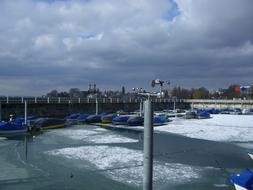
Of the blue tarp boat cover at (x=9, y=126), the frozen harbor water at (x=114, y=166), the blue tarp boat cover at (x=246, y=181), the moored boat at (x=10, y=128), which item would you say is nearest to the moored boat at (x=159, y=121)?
the moored boat at (x=10, y=128)

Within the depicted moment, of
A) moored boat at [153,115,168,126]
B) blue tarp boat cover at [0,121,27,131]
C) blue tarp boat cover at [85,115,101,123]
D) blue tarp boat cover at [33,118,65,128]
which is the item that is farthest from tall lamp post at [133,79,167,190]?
blue tarp boat cover at [85,115,101,123]

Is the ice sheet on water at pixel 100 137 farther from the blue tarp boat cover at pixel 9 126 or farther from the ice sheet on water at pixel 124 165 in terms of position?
the ice sheet on water at pixel 124 165

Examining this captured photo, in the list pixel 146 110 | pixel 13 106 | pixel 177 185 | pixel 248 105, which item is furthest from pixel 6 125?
pixel 248 105

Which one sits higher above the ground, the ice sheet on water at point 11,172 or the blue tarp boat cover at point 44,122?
the blue tarp boat cover at point 44,122

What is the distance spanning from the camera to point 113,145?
3297 centimetres

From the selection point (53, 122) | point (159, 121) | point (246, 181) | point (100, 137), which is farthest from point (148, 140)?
point (159, 121)

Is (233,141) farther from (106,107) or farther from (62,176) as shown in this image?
(106,107)

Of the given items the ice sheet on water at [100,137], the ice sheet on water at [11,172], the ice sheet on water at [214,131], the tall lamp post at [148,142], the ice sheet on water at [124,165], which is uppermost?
the tall lamp post at [148,142]

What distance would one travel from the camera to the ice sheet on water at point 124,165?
19297 mm

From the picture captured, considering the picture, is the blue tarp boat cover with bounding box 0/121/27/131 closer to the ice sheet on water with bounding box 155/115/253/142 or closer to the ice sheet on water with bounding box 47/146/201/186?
the ice sheet on water with bounding box 47/146/201/186

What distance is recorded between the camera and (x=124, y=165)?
74.9ft

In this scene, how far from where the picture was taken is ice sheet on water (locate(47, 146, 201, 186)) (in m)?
19.3

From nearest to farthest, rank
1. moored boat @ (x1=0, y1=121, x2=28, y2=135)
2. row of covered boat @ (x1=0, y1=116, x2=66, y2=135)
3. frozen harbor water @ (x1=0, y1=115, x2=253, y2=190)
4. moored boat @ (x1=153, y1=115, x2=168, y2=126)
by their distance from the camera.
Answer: frozen harbor water @ (x1=0, y1=115, x2=253, y2=190) → moored boat @ (x1=0, y1=121, x2=28, y2=135) → row of covered boat @ (x1=0, y1=116, x2=66, y2=135) → moored boat @ (x1=153, y1=115, x2=168, y2=126)

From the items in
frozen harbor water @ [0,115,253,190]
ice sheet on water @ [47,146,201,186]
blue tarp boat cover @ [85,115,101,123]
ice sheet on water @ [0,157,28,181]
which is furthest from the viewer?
blue tarp boat cover @ [85,115,101,123]
